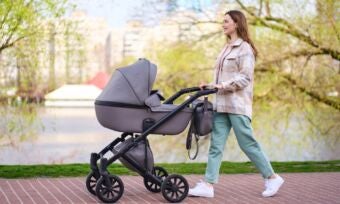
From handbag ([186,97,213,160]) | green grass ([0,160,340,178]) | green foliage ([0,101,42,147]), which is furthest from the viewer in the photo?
green foliage ([0,101,42,147])

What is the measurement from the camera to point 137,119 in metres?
5.37

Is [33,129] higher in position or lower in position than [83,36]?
lower

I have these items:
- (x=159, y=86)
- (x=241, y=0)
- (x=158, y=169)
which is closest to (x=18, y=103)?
(x=159, y=86)

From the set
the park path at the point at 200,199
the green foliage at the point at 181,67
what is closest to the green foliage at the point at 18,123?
the green foliage at the point at 181,67

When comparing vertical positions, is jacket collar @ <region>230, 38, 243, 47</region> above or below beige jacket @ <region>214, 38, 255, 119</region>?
above

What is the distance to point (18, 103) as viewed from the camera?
41.9 feet

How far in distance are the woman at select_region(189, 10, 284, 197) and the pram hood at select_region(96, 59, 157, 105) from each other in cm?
62

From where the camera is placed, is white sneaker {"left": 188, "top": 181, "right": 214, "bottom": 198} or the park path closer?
the park path

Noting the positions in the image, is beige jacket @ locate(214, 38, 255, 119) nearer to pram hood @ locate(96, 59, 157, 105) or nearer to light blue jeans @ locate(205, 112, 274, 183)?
light blue jeans @ locate(205, 112, 274, 183)

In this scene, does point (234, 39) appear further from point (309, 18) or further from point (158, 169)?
point (309, 18)

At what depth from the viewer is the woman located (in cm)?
556

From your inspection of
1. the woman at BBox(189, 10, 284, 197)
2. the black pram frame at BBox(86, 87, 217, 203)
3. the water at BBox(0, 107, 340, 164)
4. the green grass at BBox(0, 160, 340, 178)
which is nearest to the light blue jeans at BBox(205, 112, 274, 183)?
the woman at BBox(189, 10, 284, 197)

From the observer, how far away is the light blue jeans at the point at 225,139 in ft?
18.4

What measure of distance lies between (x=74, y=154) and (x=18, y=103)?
141 inches
